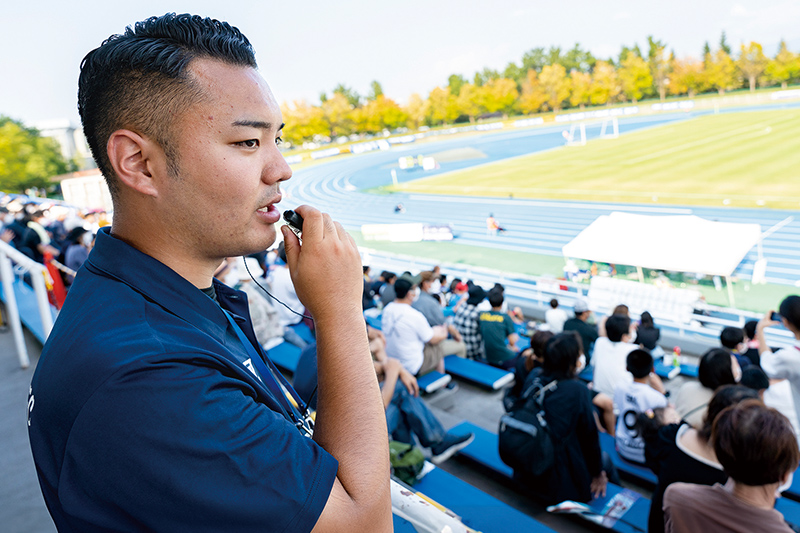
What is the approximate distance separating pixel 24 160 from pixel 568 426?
52155mm

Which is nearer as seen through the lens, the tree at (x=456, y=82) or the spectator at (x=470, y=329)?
the spectator at (x=470, y=329)

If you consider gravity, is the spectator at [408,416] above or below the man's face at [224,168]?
below

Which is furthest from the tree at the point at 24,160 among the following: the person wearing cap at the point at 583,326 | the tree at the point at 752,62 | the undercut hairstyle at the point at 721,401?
the tree at the point at 752,62

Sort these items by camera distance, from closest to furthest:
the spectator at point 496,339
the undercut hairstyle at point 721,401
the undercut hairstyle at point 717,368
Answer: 1. the undercut hairstyle at point 721,401
2. the undercut hairstyle at point 717,368
3. the spectator at point 496,339

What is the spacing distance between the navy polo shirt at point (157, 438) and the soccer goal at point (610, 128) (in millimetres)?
43702

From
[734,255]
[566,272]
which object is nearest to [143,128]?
[734,255]

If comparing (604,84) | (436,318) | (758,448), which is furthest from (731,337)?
(604,84)

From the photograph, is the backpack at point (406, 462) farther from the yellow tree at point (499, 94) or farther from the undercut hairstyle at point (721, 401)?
the yellow tree at point (499, 94)

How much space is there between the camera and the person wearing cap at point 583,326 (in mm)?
6676

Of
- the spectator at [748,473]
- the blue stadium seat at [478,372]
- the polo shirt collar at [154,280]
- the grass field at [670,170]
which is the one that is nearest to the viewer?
the polo shirt collar at [154,280]

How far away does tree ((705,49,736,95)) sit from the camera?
4530 cm

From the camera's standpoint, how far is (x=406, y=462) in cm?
335

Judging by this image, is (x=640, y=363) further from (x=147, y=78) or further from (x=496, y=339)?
(x=147, y=78)

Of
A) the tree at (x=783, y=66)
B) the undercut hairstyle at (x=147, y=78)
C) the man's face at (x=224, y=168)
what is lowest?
the man's face at (x=224, y=168)
